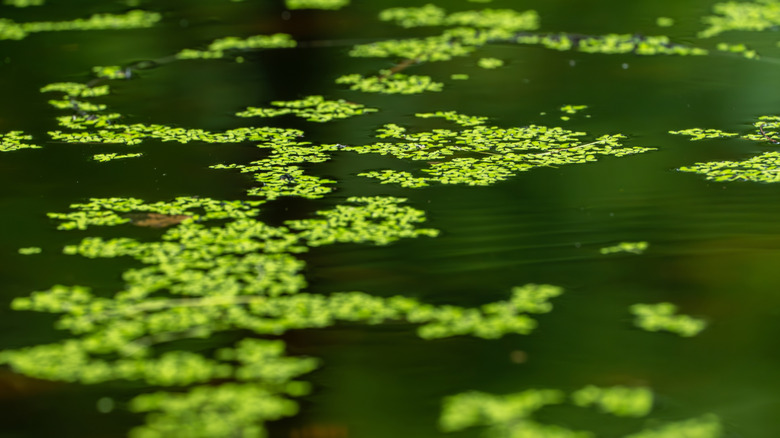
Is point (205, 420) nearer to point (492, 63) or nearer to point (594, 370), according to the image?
point (594, 370)

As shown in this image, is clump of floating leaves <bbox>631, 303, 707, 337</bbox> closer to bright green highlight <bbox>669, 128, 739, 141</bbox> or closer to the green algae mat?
the green algae mat

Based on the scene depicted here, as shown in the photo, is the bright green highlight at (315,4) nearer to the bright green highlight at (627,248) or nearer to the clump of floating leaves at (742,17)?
the clump of floating leaves at (742,17)

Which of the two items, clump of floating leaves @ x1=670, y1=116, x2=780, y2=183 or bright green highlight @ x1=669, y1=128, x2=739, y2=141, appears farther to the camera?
bright green highlight @ x1=669, y1=128, x2=739, y2=141

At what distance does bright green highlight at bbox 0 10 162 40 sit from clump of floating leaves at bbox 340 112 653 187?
91.3 inches

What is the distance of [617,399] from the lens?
2213mm

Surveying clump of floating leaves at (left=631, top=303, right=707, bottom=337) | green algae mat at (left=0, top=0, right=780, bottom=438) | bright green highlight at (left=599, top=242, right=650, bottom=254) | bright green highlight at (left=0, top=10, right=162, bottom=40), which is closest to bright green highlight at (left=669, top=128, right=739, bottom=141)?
green algae mat at (left=0, top=0, right=780, bottom=438)

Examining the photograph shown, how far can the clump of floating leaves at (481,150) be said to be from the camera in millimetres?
3432

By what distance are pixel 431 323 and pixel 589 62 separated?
2640 millimetres

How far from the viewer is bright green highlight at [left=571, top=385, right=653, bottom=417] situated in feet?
7.13

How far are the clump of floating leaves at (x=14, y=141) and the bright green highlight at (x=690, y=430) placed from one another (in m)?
2.54

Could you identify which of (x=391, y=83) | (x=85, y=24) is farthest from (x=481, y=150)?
(x=85, y=24)

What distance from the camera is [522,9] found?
589 centimetres

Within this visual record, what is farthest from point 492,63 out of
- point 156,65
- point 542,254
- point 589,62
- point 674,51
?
point 542,254

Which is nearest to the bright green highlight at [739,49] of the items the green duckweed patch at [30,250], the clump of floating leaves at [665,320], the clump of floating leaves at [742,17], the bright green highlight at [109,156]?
the clump of floating leaves at [742,17]
